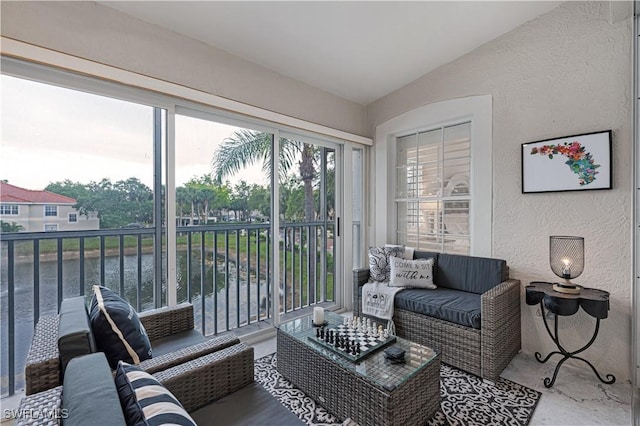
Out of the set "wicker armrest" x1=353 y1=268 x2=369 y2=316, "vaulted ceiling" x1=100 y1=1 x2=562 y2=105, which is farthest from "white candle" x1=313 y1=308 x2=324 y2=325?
"vaulted ceiling" x1=100 y1=1 x2=562 y2=105

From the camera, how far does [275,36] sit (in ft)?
8.11

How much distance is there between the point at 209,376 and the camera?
1312mm

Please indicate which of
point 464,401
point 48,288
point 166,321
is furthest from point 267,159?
point 464,401

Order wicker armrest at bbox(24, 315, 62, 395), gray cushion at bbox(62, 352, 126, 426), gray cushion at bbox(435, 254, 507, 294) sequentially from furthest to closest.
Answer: gray cushion at bbox(435, 254, 507, 294)
wicker armrest at bbox(24, 315, 62, 395)
gray cushion at bbox(62, 352, 126, 426)

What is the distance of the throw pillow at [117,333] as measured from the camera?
135cm

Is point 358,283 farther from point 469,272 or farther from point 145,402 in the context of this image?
point 145,402

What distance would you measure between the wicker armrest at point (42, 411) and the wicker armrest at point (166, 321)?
3.21 feet

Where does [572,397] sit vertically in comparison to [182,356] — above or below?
below

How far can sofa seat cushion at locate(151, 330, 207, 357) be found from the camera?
1.73 meters

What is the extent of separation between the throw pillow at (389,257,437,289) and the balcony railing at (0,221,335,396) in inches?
37.3

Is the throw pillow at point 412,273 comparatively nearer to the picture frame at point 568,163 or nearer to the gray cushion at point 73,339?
the picture frame at point 568,163

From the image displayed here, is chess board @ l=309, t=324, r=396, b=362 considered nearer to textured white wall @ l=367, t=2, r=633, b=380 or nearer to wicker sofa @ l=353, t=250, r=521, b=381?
wicker sofa @ l=353, t=250, r=521, b=381

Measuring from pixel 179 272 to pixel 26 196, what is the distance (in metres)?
1.12

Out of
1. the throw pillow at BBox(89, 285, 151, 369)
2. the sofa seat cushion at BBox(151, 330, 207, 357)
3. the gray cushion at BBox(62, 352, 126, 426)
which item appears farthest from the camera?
the sofa seat cushion at BBox(151, 330, 207, 357)
